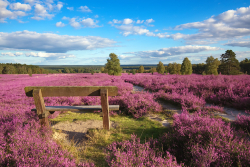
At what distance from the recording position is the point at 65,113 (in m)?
5.81

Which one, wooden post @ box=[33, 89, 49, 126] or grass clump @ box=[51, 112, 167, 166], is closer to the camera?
grass clump @ box=[51, 112, 167, 166]

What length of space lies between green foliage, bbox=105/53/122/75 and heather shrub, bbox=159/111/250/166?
105ft

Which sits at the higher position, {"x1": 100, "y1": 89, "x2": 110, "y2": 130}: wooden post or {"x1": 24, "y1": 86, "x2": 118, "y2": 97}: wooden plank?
{"x1": 24, "y1": 86, "x2": 118, "y2": 97}: wooden plank

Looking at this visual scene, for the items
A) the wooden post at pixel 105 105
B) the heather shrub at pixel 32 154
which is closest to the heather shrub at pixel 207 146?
the wooden post at pixel 105 105

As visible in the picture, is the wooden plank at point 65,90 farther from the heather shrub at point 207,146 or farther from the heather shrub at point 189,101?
the heather shrub at point 189,101

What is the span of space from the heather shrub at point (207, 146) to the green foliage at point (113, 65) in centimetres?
3203

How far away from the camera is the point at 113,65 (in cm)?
3459

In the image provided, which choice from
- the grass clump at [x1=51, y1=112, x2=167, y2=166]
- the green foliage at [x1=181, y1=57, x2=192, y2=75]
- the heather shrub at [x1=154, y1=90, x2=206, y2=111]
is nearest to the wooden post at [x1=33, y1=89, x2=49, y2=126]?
the grass clump at [x1=51, y1=112, x2=167, y2=166]

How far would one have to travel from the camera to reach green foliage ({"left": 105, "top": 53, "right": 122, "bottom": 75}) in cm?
3455

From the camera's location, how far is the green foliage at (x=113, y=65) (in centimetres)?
3455

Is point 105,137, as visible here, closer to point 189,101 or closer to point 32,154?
point 32,154

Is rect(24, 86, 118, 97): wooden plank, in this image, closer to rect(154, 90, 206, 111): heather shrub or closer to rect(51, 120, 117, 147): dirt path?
rect(51, 120, 117, 147): dirt path

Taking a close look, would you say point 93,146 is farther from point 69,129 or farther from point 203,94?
point 203,94

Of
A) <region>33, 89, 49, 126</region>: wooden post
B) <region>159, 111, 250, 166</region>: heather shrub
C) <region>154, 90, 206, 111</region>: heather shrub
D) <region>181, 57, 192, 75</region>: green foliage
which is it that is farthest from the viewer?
<region>181, 57, 192, 75</region>: green foliage
